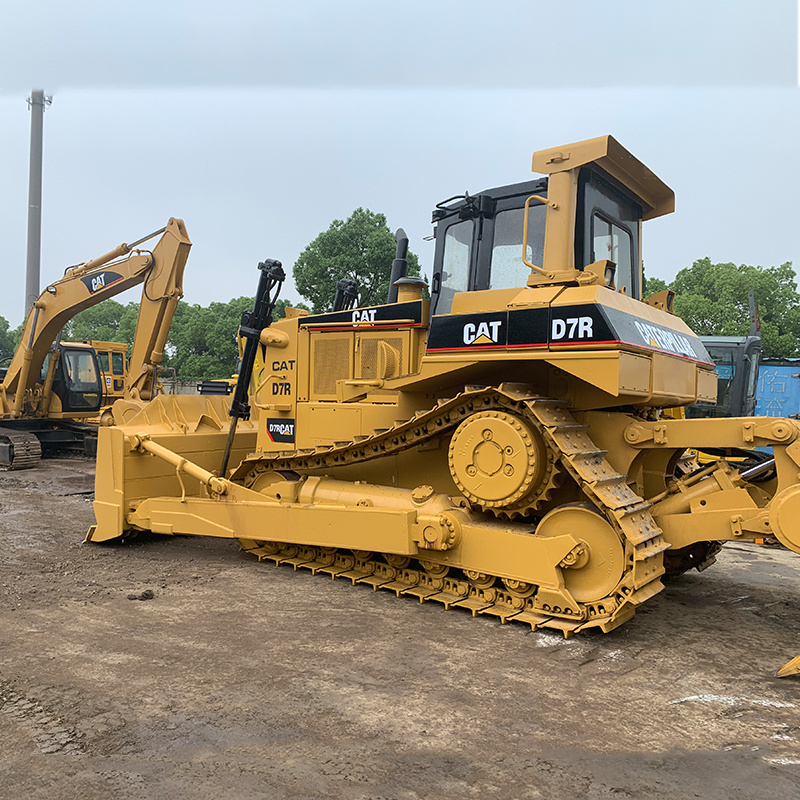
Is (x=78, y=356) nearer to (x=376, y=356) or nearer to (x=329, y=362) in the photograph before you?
(x=329, y=362)

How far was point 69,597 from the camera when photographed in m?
5.67

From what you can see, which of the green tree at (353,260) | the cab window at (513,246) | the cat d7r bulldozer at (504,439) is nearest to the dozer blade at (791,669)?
the cat d7r bulldozer at (504,439)

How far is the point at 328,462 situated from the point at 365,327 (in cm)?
134

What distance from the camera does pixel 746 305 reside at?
30578mm

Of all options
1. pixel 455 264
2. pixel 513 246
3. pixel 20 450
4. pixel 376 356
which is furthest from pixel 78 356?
pixel 513 246

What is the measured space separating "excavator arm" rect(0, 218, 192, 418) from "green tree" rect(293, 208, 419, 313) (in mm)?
13114

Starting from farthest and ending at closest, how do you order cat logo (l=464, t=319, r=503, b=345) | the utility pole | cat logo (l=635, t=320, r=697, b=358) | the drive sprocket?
the utility pole < cat logo (l=464, t=319, r=503, b=345) < cat logo (l=635, t=320, r=697, b=358) < the drive sprocket

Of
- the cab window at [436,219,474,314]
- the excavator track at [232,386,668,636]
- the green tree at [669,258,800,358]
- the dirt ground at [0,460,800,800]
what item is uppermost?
the green tree at [669,258,800,358]

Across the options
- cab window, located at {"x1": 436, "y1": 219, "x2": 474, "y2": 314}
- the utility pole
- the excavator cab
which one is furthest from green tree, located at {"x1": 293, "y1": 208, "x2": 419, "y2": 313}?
cab window, located at {"x1": 436, "y1": 219, "x2": 474, "y2": 314}

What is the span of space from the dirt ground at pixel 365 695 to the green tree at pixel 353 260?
21067mm

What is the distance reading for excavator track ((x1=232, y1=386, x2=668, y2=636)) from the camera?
4766 millimetres

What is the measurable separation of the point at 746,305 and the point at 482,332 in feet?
95.9

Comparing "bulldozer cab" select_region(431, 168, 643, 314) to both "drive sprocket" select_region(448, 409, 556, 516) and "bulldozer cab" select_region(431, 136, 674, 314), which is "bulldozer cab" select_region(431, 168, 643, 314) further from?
"drive sprocket" select_region(448, 409, 556, 516)

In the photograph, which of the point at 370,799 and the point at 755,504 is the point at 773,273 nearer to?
the point at 755,504
